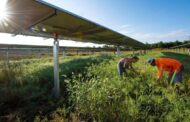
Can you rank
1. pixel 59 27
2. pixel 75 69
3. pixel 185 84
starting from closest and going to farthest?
pixel 185 84 → pixel 59 27 → pixel 75 69

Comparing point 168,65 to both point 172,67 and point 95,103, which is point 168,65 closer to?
point 172,67

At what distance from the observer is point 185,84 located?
6.03 m

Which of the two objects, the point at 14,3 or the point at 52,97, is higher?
the point at 14,3

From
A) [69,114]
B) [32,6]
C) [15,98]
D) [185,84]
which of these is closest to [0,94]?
[15,98]

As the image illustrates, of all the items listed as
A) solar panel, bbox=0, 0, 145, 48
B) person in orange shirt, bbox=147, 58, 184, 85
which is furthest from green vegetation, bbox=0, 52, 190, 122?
solar panel, bbox=0, 0, 145, 48

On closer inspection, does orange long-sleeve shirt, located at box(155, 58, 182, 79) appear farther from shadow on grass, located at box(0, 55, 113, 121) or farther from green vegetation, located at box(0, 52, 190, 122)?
shadow on grass, located at box(0, 55, 113, 121)

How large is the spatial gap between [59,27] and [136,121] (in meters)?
4.17

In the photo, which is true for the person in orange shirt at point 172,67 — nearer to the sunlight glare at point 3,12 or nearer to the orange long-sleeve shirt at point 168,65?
the orange long-sleeve shirt at point 168,65

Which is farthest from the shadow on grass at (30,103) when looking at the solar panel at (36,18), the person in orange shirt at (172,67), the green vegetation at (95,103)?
the person in orange shirt at (172,67)

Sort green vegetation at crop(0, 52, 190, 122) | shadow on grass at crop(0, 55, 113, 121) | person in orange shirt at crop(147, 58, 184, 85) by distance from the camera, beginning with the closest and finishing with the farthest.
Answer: green vegetation at crop(0, 52, 190, 122), shadow on grass at crop(0, 55, 113, 121), person in orange shirt at crop(147, 58, 184, 85)

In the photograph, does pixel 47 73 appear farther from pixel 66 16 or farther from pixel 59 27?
pixel 66 16

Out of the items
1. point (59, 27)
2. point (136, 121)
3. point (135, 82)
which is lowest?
point (136, 121)

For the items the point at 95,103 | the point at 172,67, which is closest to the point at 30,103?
the point at 95,103

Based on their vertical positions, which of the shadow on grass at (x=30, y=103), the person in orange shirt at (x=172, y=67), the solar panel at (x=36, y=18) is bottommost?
the shadow on grass at (x=30, y=103)
